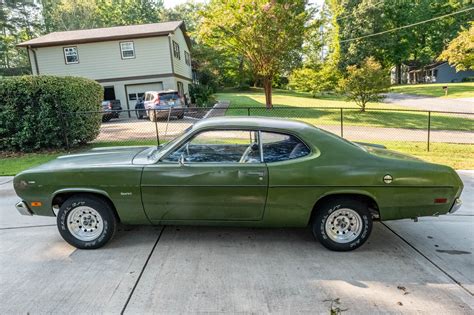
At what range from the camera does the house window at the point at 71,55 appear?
2295 cm

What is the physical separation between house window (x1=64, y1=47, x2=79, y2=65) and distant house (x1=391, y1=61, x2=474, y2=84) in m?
57.2

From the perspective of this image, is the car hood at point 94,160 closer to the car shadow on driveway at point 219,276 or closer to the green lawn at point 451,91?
the car shadow on driveway at point 219,276

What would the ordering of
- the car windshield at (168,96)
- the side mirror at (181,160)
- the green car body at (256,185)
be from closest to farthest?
the green car body at (256,185) → the side mirror at (181,160) → the car windshield at (168,96)

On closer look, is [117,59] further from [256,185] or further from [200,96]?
[256,185]

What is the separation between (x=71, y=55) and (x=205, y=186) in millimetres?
23670

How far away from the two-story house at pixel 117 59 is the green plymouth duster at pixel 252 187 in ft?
67.1

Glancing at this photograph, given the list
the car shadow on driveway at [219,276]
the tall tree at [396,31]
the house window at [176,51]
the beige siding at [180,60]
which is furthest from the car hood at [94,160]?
the tall tree at [396,31]

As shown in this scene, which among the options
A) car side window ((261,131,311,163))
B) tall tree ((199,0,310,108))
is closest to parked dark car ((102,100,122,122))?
tall tree ((199,0,310,108))

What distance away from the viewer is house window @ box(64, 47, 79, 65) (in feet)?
75.3

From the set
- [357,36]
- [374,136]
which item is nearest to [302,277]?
[374,136]

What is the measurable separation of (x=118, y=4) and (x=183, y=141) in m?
58.5

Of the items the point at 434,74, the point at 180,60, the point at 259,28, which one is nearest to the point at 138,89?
the point at 180,60

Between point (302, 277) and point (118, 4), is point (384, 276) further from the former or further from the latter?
point (118, 4)

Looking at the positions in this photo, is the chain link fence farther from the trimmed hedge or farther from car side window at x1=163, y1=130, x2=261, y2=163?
car side window at x1=163, y1=130, x2=261, y2=163
